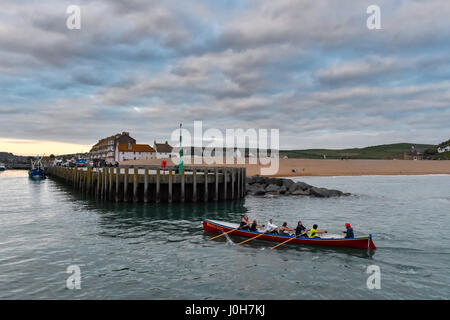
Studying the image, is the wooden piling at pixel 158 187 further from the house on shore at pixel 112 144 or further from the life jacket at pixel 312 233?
the house on shore at pixel 112 144

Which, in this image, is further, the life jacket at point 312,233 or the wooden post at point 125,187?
the wooden post at point 125,187

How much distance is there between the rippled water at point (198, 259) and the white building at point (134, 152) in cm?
10442

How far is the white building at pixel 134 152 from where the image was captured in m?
131

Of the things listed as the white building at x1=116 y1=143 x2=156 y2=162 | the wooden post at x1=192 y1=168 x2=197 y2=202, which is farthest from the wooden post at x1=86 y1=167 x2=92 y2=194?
the white building at x1=116 y1=143 x2=156 y2=162

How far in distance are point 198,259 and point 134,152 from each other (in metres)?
123

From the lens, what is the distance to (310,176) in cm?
8500

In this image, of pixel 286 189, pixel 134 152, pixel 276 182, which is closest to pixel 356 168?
pixel 276 182

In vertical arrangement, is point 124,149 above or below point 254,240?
above

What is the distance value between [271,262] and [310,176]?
234ft

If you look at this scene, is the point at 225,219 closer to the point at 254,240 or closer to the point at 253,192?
the point at 254,240

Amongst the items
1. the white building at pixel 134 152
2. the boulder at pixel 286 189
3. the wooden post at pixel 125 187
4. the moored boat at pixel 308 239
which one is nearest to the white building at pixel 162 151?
the white building at pixel 134 152

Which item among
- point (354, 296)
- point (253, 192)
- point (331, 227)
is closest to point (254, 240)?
point (331, 227)

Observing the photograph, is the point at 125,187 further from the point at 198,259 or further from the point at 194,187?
the point at 198,259

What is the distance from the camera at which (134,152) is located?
13400cm
